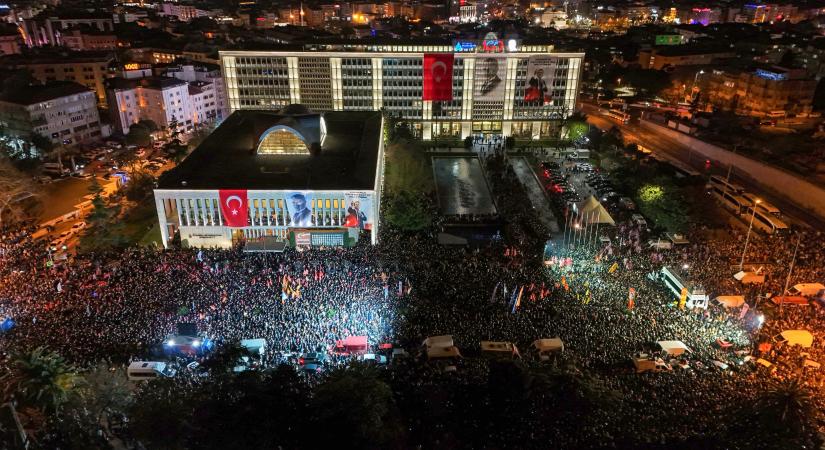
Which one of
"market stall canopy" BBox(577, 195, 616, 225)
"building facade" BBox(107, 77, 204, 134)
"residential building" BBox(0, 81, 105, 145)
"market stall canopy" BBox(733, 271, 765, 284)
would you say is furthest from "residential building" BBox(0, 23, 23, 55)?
"market stall canopy" BBox(733, 271, 765, 284)

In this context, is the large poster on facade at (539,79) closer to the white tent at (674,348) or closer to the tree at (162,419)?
the white tent at (674,348)

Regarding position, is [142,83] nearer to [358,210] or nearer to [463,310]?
[358,210]

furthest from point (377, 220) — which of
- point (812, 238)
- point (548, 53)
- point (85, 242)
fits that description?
point (548, 53)

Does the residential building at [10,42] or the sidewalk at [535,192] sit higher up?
the residential building at [10,42]

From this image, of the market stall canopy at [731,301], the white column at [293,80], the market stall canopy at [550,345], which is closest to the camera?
the market stall canopy at [550,345]

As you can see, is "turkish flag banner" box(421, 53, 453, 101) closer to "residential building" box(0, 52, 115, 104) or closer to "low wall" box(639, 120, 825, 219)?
"low wall" box(639, 120, 825, 219)

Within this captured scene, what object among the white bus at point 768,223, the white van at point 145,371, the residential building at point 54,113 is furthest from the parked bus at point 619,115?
the white van at point 145,371

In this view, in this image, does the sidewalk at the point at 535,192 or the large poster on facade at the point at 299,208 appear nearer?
the large poster on facade at the point at 299,208

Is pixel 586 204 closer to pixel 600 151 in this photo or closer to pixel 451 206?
pixel 451 206
